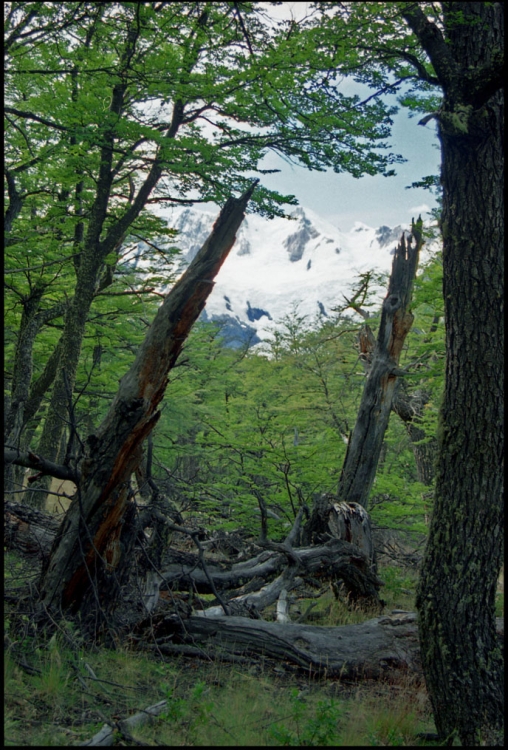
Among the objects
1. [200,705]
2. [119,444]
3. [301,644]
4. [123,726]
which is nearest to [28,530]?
[119,444]

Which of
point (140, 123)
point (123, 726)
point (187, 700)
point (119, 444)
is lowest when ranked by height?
point (187, 700)

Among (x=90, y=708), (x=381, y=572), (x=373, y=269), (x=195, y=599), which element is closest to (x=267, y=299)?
(x=373, y=269)

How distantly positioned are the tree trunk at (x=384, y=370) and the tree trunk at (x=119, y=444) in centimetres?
581

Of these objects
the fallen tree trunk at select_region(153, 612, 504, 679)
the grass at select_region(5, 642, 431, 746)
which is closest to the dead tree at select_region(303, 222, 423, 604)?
the fallen tree trunk at select_region(153, 612, 504, 679)

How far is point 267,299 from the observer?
44.0 metres

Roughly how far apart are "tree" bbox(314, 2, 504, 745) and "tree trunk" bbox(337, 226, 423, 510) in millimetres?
6071

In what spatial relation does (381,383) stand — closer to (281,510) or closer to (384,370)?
(384,370)

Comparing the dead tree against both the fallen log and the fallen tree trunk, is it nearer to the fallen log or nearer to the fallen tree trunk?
the fallen log

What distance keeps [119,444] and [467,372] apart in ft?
10.6

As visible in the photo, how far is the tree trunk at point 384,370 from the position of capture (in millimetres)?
10180

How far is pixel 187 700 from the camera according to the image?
4254 mm

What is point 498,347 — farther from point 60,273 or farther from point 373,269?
point 60,273

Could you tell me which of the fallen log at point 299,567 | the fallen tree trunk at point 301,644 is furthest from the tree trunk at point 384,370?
the fallen tree trunk at point 301,644

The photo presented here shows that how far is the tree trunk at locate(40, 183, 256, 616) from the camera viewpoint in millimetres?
5141
